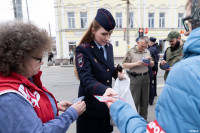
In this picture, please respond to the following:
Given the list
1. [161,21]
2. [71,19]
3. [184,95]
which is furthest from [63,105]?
[161,21]

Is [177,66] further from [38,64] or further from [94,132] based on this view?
[94,132]

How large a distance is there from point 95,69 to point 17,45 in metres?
0.90

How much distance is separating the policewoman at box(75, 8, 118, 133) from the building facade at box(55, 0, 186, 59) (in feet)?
52.2

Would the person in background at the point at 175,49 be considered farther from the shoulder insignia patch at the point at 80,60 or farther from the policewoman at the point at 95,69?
the shoulder insignia patch at the point at 80,60

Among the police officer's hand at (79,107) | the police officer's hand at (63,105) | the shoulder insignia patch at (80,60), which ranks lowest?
the police officer's hand at (63,105)

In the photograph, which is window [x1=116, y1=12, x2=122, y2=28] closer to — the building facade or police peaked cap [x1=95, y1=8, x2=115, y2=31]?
the building facade

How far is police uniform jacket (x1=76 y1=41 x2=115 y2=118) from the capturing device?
162cm

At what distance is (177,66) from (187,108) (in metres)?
0.20

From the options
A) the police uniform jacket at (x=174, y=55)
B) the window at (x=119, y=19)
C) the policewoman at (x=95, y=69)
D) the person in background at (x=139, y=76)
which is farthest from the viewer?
the window at (x=119, y=19)

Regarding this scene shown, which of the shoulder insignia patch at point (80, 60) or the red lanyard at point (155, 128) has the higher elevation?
the shoulder insignia patch at point (80, 60)

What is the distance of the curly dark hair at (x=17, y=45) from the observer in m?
0.94

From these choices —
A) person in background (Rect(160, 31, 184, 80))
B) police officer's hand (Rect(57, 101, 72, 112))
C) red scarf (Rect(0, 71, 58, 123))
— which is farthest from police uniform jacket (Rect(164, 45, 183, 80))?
red scarf (Rect(0, 71, 58, 123))

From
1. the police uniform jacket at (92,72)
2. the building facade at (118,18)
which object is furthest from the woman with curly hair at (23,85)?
the building facade at (118,18)

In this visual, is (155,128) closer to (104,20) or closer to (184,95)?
(184,95)
